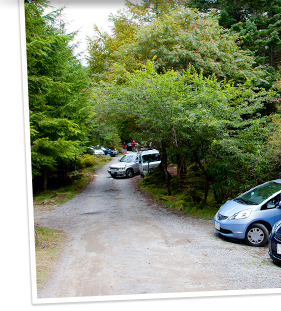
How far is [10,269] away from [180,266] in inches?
95.7

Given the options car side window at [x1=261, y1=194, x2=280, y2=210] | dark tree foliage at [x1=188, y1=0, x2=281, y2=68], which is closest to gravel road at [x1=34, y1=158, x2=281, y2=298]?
car side window at [x1=261, y1=194, x2=280, y2=210]

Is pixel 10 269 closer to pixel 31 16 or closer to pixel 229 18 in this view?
pixel 31 16

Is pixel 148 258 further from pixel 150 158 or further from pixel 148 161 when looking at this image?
pixel 150 158

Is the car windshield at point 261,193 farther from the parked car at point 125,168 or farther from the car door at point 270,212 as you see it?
the parked car at point 125,168

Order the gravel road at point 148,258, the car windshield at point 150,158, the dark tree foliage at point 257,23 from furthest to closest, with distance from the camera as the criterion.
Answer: the car windshield at point 150,158 < the dark tree foliage at point 257,23 < the gravel road at point 148,258

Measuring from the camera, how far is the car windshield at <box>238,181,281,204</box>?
583cm

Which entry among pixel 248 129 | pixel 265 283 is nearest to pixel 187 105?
pixel 248 129

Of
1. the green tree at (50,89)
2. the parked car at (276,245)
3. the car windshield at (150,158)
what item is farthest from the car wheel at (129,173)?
the parked car at (276,245)

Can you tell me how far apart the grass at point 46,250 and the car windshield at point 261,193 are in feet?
13.0

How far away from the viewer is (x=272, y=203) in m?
5.68

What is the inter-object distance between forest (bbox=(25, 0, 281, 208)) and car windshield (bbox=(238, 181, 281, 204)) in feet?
3.40

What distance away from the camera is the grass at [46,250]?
4.25 meters

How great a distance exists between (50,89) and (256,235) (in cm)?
543

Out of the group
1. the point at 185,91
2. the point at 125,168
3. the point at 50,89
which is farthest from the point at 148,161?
the point at 50,89
